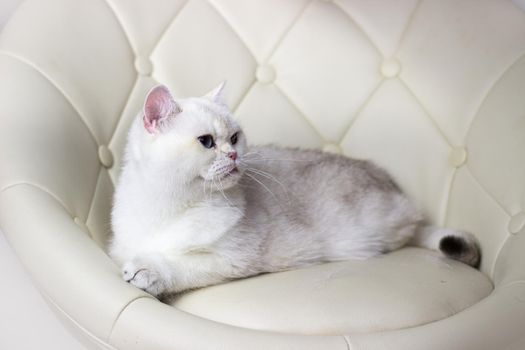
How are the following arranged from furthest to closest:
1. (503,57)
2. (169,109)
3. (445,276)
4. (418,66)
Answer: (418,66), (503,57), (445,276), (169,109)

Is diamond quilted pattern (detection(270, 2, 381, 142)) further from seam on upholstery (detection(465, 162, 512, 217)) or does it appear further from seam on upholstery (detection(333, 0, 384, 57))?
seam on upholstery (detection(465, 162, 512, 217))

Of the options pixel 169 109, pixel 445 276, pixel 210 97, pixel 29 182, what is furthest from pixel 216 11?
pixel 445 276

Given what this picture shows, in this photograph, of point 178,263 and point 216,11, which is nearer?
point 178,263

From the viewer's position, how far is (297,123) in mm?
1797

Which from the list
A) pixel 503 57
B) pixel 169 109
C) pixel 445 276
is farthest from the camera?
pixel 503 57

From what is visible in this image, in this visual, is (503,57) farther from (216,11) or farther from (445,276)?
(216,11)

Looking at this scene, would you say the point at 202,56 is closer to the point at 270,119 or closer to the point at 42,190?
the point at 270,119

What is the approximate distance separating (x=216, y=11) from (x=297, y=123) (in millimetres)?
377

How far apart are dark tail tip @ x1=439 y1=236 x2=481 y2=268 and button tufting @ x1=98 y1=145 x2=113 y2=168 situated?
83 centimetres

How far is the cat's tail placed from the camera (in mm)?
1520

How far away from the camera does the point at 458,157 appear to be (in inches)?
65.6

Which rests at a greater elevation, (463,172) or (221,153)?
(463,172)

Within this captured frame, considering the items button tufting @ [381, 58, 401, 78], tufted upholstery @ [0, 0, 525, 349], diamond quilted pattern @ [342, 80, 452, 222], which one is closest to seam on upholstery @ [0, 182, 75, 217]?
tufted upholstery @ [0, 0, 525, 349]

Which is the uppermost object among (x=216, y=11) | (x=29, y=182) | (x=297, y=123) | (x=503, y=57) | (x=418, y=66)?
(x=503, y=57)
